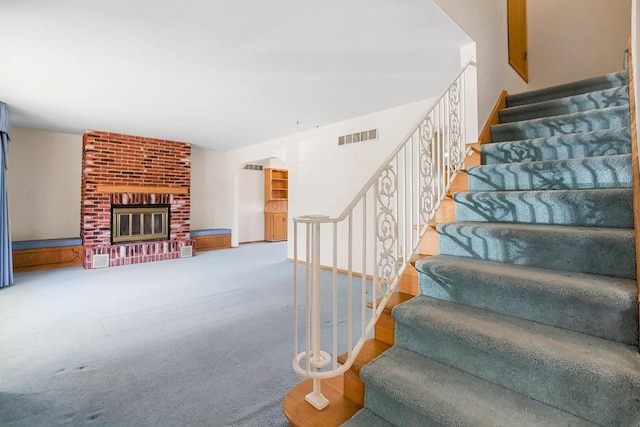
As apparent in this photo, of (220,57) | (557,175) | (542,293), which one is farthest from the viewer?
(220,57)

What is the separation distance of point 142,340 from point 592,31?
18.9 feet

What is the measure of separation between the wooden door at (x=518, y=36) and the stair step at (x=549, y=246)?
282 cm

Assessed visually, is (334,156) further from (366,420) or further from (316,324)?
(366,420)

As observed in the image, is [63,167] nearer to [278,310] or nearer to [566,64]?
[278,310]

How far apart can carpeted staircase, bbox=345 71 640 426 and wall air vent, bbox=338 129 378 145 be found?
2593 millimetres

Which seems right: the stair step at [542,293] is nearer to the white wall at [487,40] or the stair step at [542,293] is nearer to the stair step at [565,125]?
the stair step at [565,125]

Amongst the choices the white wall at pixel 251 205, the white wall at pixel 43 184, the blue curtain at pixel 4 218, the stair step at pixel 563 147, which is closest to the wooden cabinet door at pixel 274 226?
the white wall at pixel 251 205

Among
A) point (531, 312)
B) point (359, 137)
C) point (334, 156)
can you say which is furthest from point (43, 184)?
point (531, 312)

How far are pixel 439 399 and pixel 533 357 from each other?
384 mm

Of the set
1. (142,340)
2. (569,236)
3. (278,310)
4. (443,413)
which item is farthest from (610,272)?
(142,340)

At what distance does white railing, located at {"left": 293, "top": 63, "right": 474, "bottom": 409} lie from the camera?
1.44 metres

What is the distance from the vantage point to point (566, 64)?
3.66 m

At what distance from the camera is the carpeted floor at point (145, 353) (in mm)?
1652

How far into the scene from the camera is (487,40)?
281 cm
